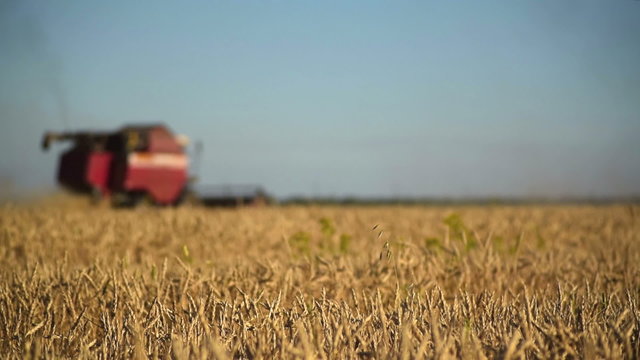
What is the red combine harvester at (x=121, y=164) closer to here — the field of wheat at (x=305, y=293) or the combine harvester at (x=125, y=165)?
the combine harvester at (x=125, y=165)

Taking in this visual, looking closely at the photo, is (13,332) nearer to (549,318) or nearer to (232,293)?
(232,293)

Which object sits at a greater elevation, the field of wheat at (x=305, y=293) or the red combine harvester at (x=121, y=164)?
the red combine harvester at (x=121, y=164)

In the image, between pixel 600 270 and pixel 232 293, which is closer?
pixel 232 293

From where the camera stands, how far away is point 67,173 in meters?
23.4

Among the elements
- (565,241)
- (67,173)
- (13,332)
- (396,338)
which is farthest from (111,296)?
(67,173)

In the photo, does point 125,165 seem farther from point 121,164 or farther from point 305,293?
point 305,293

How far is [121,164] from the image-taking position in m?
23.4

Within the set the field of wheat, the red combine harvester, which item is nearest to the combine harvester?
the red combine harvester

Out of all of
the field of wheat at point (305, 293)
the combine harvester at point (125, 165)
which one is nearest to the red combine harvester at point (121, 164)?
the combine harvester at point (125, 165)

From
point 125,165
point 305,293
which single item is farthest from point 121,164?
point 305,293

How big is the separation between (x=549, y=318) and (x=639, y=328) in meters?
0.43

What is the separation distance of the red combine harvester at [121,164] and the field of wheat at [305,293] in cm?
1130

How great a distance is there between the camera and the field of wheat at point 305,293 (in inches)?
126

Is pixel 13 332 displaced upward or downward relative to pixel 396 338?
downward
